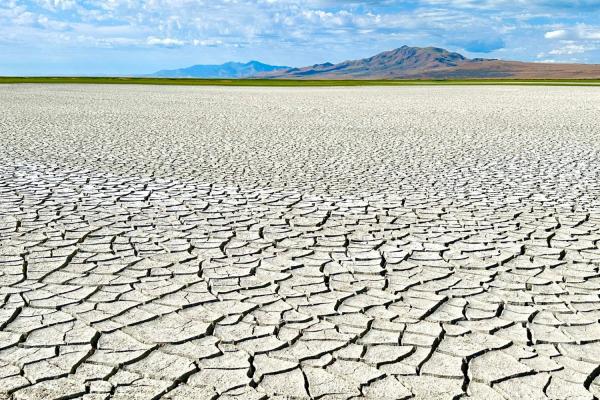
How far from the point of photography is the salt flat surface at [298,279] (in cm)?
261

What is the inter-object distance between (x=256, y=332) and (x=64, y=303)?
104cm


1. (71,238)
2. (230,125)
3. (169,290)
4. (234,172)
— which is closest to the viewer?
(169,290)

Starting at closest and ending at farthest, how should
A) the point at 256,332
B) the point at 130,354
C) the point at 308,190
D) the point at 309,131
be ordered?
the point at 130,354 < the point at 256,332 < the point at 308,190 < the point at 309,131

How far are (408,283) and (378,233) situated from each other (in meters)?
1.18

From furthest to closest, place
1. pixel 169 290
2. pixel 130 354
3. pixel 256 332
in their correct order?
pixel 169 290, pixel 256 332, pixel 130 354

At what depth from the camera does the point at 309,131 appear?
1317 centimetres

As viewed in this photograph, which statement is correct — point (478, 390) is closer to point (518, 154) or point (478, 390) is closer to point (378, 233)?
point (378, 233)

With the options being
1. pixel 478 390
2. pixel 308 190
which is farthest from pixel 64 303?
pixel 308 190

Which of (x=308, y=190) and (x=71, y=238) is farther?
(x=308, y=190)

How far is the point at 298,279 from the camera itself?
12.4ft

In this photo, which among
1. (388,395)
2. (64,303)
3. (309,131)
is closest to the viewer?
(388,395)

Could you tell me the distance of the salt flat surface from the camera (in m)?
2.61

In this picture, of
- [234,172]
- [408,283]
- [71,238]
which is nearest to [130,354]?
[408,283]

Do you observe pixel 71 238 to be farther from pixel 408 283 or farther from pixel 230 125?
pixel 230 125
